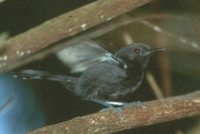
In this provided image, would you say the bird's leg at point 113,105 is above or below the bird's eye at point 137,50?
below

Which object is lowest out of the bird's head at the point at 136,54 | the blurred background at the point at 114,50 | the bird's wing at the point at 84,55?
the blurred background at the point at 114,50

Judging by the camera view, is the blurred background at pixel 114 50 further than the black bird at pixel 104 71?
Yes

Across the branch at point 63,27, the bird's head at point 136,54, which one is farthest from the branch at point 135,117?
the branch at point 63,27

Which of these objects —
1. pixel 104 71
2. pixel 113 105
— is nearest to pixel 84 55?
pixel 104 71

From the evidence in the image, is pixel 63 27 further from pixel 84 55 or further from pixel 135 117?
pixel 135 117

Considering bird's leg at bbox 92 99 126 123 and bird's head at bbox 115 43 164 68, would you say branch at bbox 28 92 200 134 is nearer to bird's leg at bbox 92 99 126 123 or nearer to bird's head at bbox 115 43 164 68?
bird's leg at bbox 92 99 126 123

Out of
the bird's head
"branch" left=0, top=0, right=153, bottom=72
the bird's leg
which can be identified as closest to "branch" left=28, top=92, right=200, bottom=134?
the bird's leg

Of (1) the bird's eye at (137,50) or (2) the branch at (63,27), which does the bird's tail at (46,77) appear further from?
(1) the bird's eye at (137,50)
